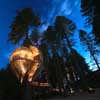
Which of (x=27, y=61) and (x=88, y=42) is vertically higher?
(x=88, y=42)

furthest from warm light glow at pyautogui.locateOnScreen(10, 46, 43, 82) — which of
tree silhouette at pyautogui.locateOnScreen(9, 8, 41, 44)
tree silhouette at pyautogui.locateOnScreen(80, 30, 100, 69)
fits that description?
tree silhouette at pyautogui.locateOnScreen(80, 30, 100, 69)

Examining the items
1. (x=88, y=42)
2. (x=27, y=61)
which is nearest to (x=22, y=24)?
(x=27, y=61)

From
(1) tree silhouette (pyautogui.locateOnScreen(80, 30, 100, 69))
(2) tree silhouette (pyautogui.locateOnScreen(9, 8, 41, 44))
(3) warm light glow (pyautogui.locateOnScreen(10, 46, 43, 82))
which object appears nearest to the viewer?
(3) warm light glow (pyautogui.locateOnScreen(10, 46, 43, 82))

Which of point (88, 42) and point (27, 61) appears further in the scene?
point (88, 42)

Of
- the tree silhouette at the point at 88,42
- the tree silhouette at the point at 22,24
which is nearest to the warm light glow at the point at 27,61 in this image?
the tree silhouette at the point at 22,24

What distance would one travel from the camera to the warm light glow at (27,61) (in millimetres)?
12836

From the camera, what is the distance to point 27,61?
12922 millimetres

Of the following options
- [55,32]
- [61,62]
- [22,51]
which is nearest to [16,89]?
[22,51]

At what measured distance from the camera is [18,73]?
45.1 ft

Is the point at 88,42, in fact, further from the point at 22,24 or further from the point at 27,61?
the point at 27,61

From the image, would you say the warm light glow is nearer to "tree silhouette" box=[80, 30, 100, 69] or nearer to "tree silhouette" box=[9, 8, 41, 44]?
"tree silhouette" box=[9, 8, 41, 44]

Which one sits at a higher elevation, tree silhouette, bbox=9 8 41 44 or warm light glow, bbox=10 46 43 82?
tree silhouette, bbox=9 8 41 44

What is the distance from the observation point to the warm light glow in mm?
12836

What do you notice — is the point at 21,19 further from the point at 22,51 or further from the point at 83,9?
the point at 22,51
